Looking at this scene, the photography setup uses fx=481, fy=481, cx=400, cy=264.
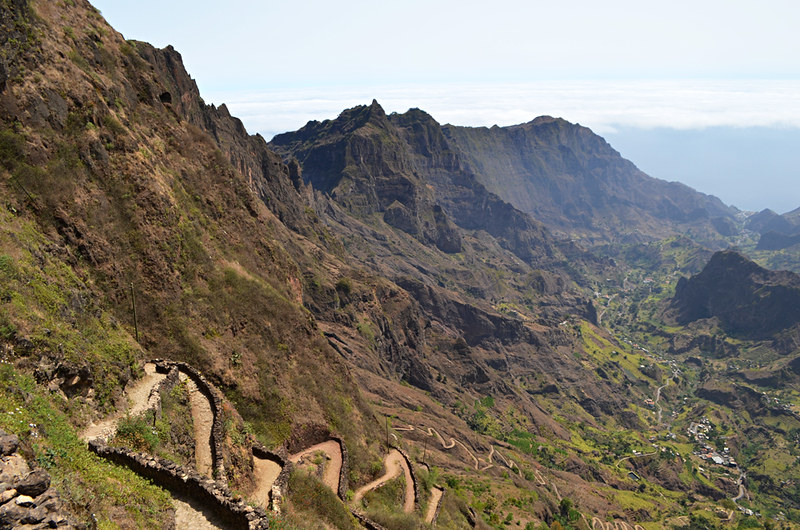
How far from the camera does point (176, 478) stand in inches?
819

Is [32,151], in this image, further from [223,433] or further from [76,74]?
[223,433]

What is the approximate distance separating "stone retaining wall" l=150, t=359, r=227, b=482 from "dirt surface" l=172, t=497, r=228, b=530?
6107mm

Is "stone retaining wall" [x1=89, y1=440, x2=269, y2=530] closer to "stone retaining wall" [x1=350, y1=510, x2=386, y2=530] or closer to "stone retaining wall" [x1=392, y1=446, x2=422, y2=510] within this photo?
"stone retaining wall" [x1=350, y1=510, x2=386, y2=530]

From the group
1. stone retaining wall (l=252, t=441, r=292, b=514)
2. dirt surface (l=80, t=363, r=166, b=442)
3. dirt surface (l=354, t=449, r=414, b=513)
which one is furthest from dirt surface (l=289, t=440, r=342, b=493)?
dirt surface (l=80, t=363, r=166, b=442)

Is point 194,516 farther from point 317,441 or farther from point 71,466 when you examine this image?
point 317,441

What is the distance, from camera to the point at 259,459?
33781 millimetres

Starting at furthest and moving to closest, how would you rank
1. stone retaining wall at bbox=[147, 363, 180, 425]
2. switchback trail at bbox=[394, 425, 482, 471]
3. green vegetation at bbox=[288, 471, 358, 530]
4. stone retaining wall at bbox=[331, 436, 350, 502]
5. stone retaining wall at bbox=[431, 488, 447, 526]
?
switchback trail at bbox=[394, 425, 482, 471], stone retaining wall at bbox=[431, 488, 447, 526], stone retaining wall at bbox=[331, 436, 350, 502], green vegetation at bbox=[288, 471, 358, 530], stone retaining wall at bbox=[147, 363, 180, 425]

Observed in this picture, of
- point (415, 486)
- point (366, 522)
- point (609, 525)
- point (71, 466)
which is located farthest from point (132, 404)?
point (609, 525)

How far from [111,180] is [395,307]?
96.9 metres

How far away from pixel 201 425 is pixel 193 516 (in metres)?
10.4

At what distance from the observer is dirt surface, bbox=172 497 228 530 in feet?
65.3

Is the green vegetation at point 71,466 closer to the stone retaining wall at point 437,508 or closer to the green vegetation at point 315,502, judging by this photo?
the green vegetation at point 315,502

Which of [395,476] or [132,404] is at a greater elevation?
[132,404]

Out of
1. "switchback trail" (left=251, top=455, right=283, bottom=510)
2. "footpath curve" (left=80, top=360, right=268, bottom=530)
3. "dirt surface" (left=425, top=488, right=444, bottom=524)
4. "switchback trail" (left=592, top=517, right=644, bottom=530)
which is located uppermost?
"footpath curve" (left=80, top=360, right=268, bottom=530)
